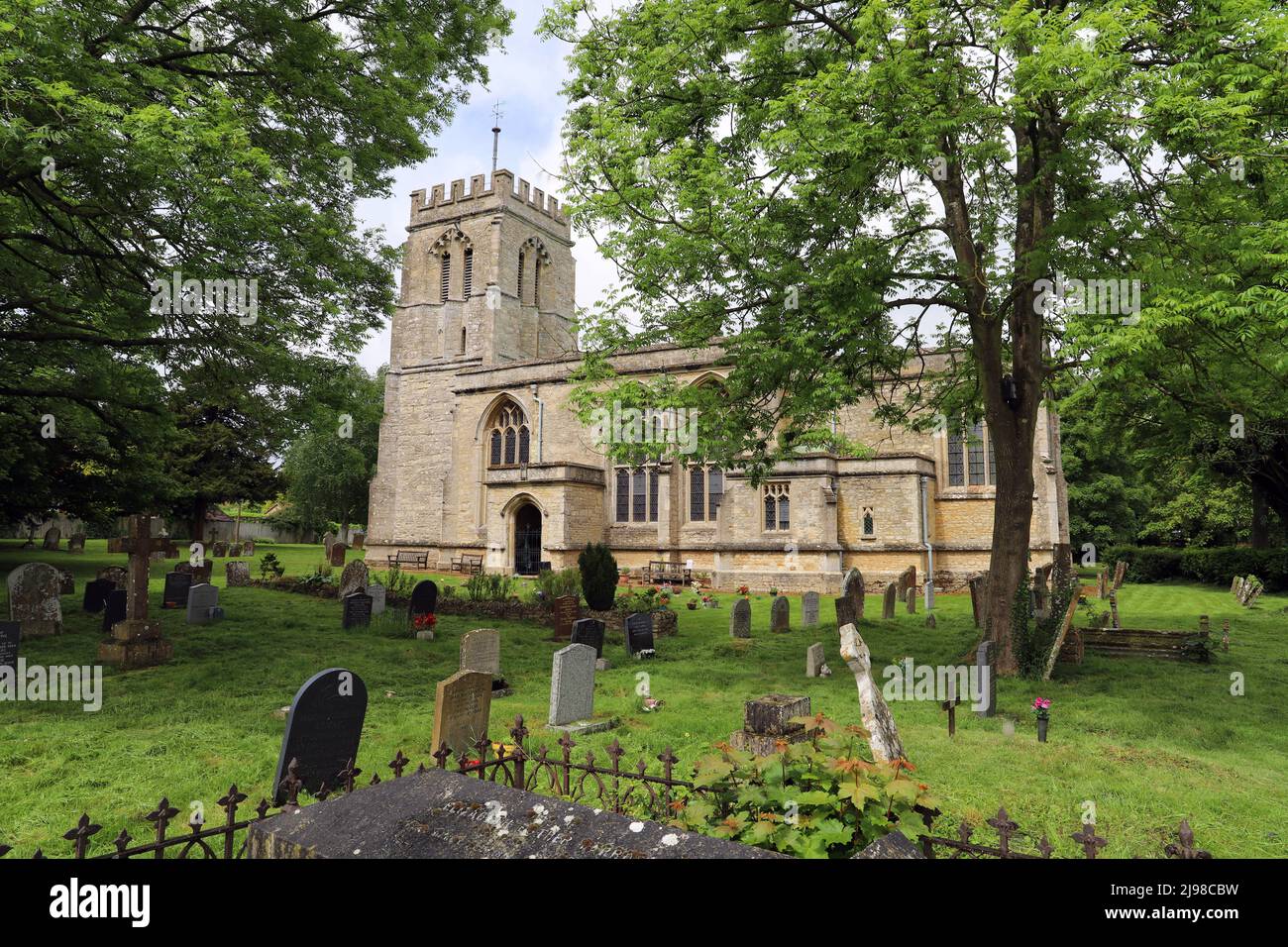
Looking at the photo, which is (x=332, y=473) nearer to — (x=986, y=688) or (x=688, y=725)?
(x=688, y=725)

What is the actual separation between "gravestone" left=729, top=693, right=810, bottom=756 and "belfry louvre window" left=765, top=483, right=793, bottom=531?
17.5 metres

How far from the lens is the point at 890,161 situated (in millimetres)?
8469

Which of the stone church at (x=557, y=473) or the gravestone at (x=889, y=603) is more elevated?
the stone church at (x=557, y=473)

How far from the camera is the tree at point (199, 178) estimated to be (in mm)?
7555

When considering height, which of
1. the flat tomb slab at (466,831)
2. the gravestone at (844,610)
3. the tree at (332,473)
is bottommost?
the gravestone at (844,610)

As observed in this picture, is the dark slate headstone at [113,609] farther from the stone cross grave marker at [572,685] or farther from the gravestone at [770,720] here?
the gravestone at [770,720]

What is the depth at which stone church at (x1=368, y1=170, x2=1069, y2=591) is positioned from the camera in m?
23.0

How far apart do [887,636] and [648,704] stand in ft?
24.1

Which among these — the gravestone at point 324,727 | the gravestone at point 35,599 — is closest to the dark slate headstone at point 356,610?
the gravestone at point 35,599

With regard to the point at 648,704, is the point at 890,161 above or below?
above

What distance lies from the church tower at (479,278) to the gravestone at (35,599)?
72.1 ft

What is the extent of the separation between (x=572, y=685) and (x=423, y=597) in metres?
7.65
